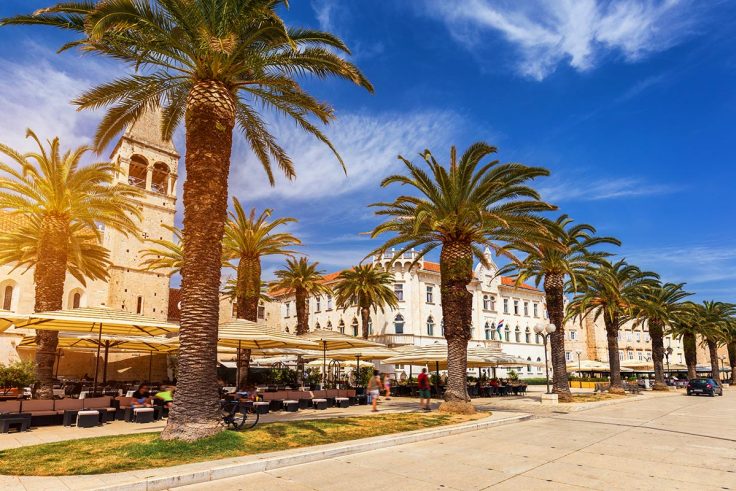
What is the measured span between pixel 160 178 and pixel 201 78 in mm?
39299

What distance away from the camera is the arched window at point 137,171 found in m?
45.0

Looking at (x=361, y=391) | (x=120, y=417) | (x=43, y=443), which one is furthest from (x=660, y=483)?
(x=361, y=391)

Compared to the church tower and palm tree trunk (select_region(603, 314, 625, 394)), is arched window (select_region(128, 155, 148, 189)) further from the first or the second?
palm tree trunk (select_region(603, 314, 625, 394))

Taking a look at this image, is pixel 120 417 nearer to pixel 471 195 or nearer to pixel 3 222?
pixel 471 195

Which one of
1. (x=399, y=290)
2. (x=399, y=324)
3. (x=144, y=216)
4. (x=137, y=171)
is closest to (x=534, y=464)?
(x=144, y=216)

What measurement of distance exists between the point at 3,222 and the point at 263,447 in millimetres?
36361

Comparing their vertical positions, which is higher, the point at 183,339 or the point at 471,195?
the point at 471,195

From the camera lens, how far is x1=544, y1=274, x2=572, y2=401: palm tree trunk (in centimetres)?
2797

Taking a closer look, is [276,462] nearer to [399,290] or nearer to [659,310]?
[659,310]

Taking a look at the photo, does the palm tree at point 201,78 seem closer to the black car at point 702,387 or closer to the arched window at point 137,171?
the arched window at point 137,171

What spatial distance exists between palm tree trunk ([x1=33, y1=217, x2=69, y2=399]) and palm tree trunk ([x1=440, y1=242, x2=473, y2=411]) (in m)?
15.5

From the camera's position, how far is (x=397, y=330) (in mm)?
56875

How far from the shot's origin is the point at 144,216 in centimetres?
4441

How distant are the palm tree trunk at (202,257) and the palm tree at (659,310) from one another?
3884 cm
